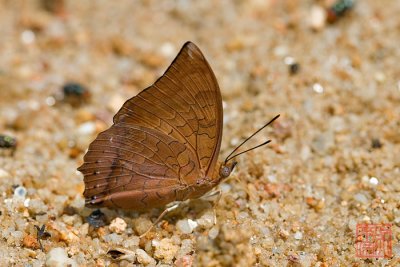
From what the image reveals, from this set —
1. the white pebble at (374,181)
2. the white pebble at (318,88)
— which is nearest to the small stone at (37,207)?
the white pebble at (374,181)

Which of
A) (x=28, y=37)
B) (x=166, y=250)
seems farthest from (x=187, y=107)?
(x=28, y=37)

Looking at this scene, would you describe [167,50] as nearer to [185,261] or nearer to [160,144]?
[160,144]

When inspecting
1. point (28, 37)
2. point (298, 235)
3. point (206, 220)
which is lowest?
point (298, 235)

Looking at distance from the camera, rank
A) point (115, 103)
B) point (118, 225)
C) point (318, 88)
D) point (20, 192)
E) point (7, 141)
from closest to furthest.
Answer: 1. point (118, 225)
2. point (20, 192)
3. point (7, 141)
4. point (318, 88)
5. point (115, 103)

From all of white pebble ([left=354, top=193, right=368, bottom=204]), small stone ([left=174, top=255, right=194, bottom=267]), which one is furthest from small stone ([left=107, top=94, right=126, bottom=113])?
white pebble ([left=354, top=193, right=368, bottom=204])

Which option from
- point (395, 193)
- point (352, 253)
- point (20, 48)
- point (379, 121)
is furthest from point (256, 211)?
point (20, 48)

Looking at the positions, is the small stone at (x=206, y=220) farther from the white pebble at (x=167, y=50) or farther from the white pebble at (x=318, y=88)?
the white pebble at (x=167, y=50)

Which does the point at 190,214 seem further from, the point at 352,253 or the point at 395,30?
the point at 395,30
